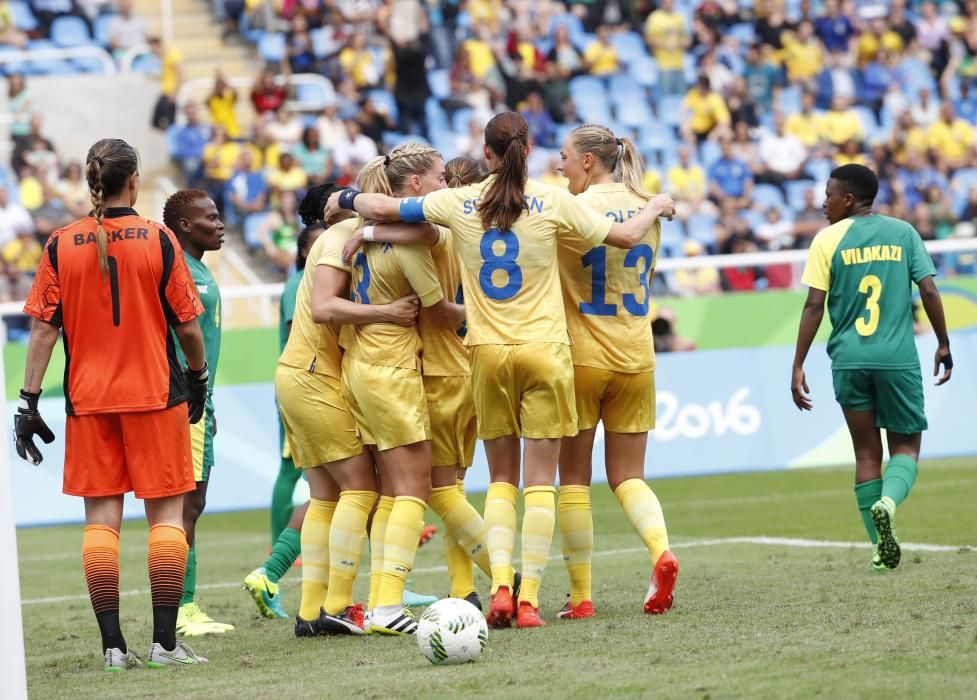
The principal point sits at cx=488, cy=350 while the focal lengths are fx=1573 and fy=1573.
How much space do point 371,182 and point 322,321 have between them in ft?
2.21

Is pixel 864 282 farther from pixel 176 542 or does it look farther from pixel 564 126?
pixel 564 126

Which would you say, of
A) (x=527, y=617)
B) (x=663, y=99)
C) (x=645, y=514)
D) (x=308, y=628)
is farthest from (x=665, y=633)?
(x=663, y=99)

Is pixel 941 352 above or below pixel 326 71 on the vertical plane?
below

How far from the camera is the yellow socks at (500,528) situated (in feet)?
23.0

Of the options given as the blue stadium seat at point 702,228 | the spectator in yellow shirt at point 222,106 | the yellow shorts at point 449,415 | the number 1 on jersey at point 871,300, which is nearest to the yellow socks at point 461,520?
the yellow shorts at point 449,415

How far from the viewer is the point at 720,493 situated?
13438 millimetres

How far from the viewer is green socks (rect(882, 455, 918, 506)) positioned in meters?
8.37

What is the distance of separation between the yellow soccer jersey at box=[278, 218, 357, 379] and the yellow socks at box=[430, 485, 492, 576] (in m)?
0.77

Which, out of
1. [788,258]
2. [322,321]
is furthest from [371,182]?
[788,258]

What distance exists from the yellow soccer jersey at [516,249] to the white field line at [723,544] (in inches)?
130

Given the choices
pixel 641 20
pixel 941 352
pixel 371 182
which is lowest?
→ pixel 941 352

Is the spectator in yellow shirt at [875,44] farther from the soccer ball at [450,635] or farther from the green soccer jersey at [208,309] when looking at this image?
the soccer ball at [450,635]

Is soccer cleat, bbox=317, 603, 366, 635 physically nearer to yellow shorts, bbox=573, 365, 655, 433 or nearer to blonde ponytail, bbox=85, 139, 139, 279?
yellow shorts, bbox=573, 365, 655, 433

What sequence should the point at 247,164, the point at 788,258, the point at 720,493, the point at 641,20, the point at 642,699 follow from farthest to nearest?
1. the point at 641,20
2. the point at 247,164
3. the point at 788,258
4. the point at 720,493
5. the point at 642,699
